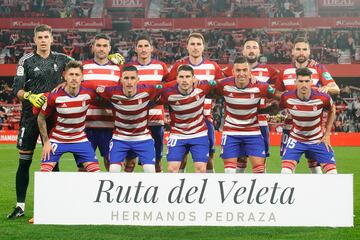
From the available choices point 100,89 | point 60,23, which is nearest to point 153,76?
point 100,89

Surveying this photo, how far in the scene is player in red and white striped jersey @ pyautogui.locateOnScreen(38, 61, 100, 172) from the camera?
804cm

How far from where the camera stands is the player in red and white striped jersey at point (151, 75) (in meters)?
8.95

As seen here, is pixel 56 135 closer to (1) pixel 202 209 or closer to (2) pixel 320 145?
(1) pixel 202 209

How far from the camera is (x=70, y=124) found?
26.7ft

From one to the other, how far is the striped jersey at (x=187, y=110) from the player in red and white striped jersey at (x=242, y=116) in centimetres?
28

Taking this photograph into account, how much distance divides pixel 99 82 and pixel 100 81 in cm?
2

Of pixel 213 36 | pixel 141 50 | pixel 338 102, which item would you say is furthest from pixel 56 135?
pixel 213 36

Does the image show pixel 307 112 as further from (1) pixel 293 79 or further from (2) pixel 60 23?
(2) pixel 60 23

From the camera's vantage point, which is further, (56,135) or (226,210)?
(56,135)

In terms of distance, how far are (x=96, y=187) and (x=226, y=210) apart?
1.25m

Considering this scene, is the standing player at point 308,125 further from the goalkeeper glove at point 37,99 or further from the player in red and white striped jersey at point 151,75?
the goalkeeper glove at point 37,99

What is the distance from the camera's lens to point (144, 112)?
8398 millimetres

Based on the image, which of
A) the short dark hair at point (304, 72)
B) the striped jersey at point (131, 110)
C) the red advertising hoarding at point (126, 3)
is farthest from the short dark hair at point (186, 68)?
the red advertising hoarding at point (126, 3)

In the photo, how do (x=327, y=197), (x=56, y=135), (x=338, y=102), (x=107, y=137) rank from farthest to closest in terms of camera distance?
(x=338, y=102) < (x=107, y=137) < (x=56, y=135) < (x=327, y=197)
